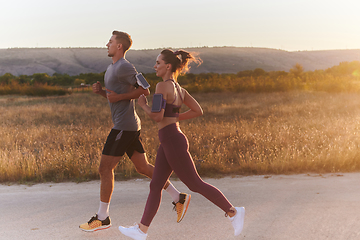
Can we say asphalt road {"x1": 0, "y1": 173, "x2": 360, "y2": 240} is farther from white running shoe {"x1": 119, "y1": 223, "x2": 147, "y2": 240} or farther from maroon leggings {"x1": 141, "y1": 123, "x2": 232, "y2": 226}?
maroon leggings {"x1": 141, "y1": 123, "x2": 232, "y2": 226}

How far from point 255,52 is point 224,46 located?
17.4 metres

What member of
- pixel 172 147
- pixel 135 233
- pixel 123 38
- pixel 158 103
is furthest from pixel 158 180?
pixel 123 38

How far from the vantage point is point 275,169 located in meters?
5.68

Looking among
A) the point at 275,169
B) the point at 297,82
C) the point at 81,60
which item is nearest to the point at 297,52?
the point at 81,60

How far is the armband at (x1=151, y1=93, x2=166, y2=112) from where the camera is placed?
2.74m

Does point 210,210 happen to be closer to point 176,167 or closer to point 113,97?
point 176,167

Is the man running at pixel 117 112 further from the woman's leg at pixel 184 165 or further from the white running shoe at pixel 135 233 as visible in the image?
the woman's leg at pixel 184 165

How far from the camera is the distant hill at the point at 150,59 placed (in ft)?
336

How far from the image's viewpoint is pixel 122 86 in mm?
3289

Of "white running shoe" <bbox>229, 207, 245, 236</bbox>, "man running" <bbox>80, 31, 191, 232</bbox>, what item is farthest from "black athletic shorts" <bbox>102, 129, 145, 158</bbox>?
"white running shoe" <bbox>229, 207, 245, 236</bbox>

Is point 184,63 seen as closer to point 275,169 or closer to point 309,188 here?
point 309,188

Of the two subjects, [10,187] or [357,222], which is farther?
[10,187]

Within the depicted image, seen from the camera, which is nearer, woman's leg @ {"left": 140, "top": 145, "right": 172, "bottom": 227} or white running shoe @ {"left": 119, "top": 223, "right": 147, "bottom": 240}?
white running shoe @ {"left": 119, "top": 223, "right": 147, "bottom": 240}

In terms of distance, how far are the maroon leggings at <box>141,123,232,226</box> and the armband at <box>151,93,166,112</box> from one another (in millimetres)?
264
